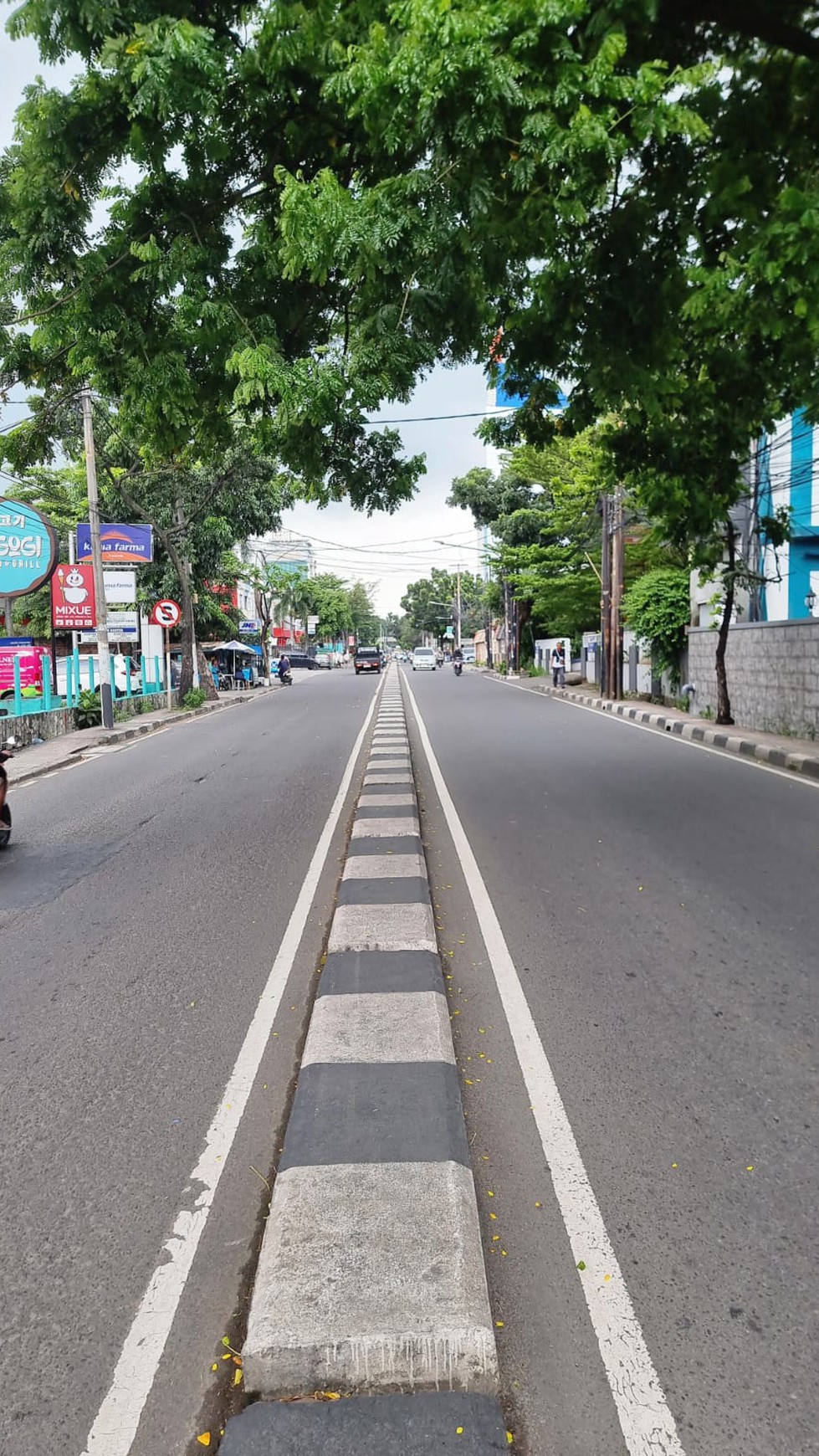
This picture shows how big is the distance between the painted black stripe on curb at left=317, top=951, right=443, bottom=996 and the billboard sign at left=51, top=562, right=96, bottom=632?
62.7 ft

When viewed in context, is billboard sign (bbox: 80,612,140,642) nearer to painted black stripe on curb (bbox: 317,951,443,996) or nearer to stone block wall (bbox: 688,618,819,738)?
stone block wall (bbox: 688,618,819,738)

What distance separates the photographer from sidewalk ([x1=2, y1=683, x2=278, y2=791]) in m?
14.2

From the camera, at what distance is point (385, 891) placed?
6.07 m

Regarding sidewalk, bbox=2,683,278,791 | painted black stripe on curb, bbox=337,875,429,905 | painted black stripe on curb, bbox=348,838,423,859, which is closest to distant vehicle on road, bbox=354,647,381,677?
sidewalk, bbox=2,683,278,791

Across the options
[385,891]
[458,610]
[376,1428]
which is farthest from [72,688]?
[458,610]

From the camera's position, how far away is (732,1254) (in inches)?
101

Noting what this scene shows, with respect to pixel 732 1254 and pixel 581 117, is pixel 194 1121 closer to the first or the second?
pixel 732 1254

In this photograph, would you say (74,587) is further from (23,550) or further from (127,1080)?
(127,1080)

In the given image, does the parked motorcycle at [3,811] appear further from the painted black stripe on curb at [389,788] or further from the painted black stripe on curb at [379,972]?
the painted black stripe on curb at [379,972]

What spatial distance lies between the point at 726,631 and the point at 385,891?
41.8 feet

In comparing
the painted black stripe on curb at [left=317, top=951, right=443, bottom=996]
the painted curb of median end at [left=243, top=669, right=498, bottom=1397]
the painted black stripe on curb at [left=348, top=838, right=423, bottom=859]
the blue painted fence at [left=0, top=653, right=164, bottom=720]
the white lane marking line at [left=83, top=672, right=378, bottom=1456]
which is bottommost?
the white lane marking line at [left=83, top=672, right=378, bottom=1456]

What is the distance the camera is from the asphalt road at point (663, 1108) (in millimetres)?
2146

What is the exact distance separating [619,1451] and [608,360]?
693 centimetres

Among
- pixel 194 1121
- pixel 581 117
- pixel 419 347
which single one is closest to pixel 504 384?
pixel 419 347
